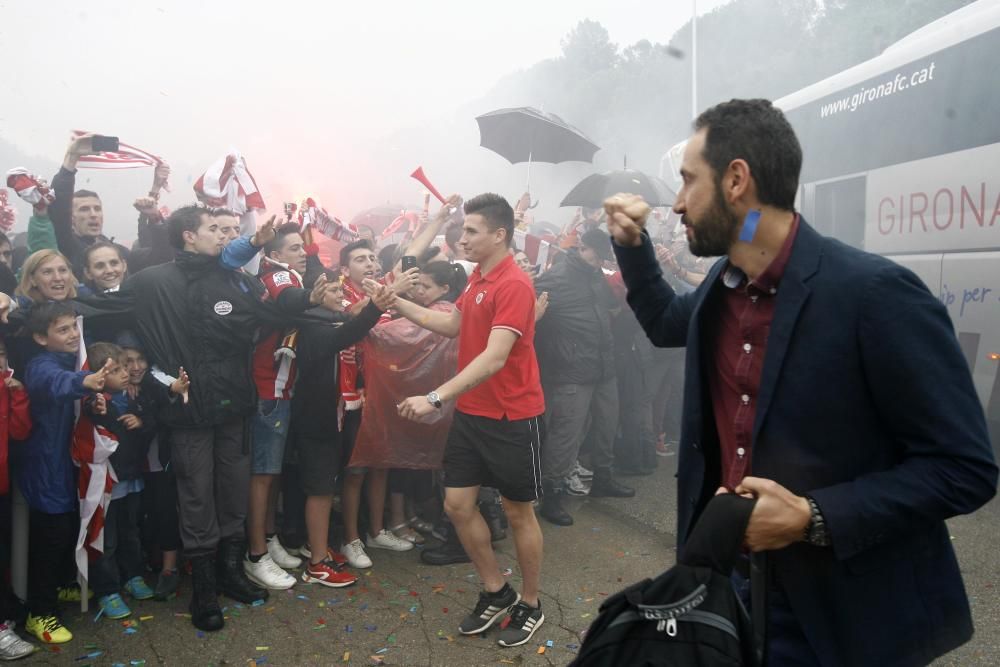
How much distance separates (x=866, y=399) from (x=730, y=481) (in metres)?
0.38

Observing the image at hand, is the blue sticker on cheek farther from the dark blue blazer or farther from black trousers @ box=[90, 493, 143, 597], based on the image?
black trousers @ box=[90, 493, 143, 597]

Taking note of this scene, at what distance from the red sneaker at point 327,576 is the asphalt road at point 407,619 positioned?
5 centimetres

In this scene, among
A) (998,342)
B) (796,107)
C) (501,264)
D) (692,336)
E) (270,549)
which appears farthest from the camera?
(796,107)

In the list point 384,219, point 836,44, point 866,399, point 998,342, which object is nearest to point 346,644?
point 866,399

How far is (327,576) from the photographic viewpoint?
4535 millimetres

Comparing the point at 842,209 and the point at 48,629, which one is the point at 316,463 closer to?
the point at 48,629

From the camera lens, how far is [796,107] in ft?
30.5

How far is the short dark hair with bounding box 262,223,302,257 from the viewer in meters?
5.06

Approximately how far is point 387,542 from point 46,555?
2.04m

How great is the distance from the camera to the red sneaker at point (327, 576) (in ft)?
14.8

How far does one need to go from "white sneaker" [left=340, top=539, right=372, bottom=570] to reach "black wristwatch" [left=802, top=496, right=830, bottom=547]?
3.71 meters

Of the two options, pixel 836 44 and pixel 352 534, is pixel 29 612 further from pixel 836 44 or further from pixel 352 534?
pixel 836 44

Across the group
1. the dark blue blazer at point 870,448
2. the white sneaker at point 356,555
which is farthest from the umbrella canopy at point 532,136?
the dark blue blazer at point 870,448

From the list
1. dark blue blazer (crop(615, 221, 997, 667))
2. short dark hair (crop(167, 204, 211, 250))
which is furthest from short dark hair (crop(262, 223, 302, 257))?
dark blue blazer (crop(615, 221, 997, 667))
